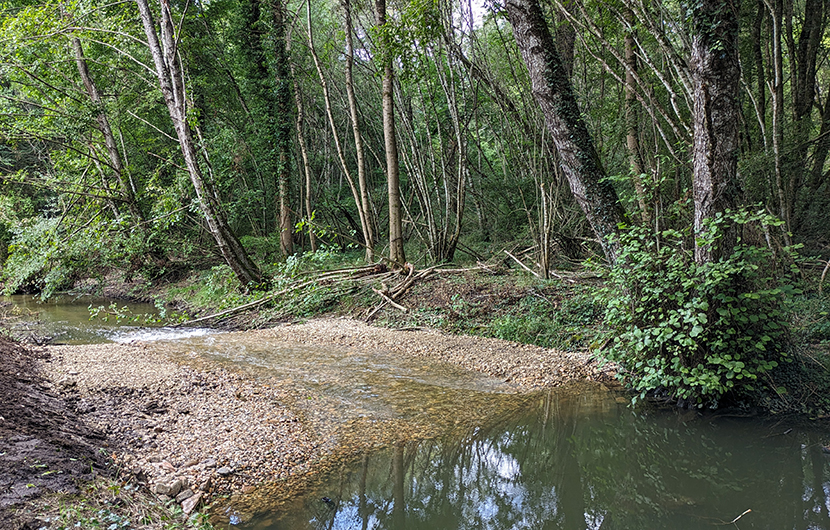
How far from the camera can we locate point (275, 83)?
12.4 m

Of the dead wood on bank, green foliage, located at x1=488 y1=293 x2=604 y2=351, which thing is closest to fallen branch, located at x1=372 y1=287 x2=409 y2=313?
the dead wood on bank

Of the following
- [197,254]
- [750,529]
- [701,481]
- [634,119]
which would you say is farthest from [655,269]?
[197,254]

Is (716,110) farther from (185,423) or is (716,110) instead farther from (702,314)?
(185,423)

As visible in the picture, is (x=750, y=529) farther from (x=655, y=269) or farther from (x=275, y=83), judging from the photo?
(x=275, y=83)

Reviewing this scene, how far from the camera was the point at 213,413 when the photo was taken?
376 centimetres

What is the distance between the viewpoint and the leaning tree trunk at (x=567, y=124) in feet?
17.5

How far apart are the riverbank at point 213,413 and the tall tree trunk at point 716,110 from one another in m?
2.09

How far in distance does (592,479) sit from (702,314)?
4.77ft

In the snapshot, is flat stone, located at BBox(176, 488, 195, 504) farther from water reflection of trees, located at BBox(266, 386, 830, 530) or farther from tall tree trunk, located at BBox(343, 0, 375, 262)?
tall tree trunk, located at BBox(343, 0, 375, 262)

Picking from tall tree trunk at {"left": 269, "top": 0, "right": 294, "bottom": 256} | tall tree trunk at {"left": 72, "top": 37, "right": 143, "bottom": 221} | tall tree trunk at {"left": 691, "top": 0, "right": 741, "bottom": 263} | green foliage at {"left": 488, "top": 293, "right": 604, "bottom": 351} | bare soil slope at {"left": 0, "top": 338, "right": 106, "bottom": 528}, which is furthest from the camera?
tall tree trunk at {"left": 269, "top": 0, "right": 294, "bottom": 256}

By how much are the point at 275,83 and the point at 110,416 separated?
10867mm

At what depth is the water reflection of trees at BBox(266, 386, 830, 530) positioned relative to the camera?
265 cm

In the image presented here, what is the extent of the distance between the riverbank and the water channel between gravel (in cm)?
20

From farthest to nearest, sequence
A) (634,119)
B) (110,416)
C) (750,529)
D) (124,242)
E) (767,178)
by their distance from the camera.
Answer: (124,242) → (634,119) → (767,178) → (110,416) → (750,529)
